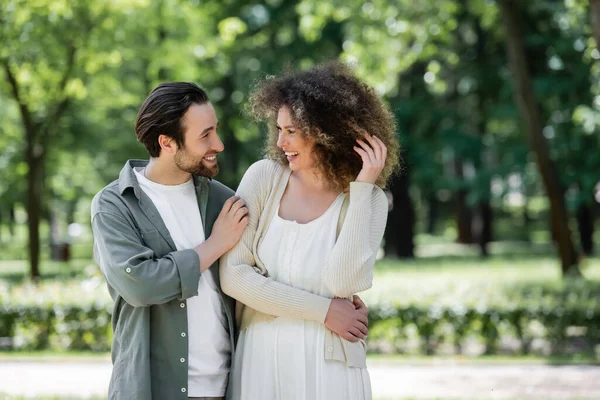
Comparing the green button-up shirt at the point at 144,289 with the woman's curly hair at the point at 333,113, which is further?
the woman's curly hair at the point at 333,113

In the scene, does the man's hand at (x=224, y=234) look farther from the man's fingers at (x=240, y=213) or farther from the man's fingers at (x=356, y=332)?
the man's fingers at (x=356, y=332)

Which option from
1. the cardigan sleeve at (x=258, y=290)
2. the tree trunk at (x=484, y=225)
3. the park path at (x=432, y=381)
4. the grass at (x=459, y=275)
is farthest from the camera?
the tree trunk at (x=484, y=225)

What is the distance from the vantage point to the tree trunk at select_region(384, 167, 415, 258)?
25.0m

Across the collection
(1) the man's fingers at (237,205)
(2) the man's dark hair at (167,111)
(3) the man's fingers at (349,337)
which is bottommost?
(3) the man's fingers at (349,337)

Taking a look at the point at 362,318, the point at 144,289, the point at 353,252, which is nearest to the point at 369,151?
the point at 353,252

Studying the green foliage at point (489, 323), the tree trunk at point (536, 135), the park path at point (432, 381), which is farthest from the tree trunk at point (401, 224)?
the park path at point (432, 381)

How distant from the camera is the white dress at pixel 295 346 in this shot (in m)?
3.57

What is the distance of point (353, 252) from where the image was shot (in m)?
3.49

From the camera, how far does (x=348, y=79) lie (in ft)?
12.0

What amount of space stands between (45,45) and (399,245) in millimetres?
12283

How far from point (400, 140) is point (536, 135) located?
428 inches

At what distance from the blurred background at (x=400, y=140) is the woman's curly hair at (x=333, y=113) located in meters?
0.37

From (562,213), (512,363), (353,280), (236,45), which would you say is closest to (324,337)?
(353,280)

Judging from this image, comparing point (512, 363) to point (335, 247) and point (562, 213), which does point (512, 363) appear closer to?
point (562, 213)
